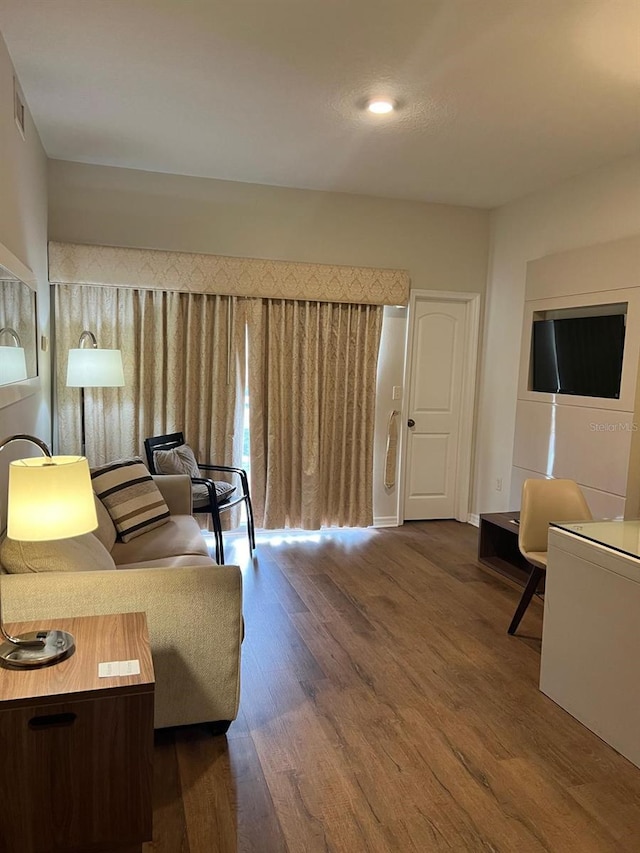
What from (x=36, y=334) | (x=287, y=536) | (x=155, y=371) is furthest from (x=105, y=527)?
(x=287, y=536)

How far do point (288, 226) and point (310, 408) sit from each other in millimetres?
1435

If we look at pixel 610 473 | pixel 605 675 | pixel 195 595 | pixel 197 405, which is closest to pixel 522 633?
pixel 605 675

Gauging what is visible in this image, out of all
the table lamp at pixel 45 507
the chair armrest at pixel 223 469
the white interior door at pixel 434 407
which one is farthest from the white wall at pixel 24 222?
Result: the white interior door at pixel 434 407

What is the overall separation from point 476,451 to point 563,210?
2.12 meters

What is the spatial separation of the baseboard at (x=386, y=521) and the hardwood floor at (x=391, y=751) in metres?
1.65

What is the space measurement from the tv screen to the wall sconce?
3.37 m

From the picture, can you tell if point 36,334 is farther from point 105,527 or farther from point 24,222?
point 105,527

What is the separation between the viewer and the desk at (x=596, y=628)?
7.31 feet

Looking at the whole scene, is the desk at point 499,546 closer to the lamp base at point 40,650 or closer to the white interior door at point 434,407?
the white interior door at point 434,407

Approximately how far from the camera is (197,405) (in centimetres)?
460

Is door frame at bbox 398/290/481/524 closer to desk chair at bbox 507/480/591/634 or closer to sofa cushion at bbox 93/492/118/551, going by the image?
desk chair at bbox 507/480/591/634

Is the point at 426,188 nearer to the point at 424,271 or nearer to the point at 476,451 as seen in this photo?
the point at 424,271

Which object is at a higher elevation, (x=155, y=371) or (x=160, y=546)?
(x=155, y=371)

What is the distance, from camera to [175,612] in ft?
7.04
